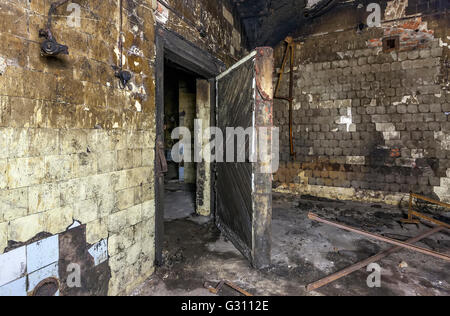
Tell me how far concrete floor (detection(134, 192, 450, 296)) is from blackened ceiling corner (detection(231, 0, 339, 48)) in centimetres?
400

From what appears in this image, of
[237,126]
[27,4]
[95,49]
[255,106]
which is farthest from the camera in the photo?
[237,126]

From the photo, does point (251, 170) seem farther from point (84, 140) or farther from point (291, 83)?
point (291, 83)

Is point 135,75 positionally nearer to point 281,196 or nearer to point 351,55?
point 281,196

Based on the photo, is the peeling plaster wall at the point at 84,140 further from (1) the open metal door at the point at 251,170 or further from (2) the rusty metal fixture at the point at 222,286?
(1) the open metal door at the point at 251,170

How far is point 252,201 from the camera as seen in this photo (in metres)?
2.68

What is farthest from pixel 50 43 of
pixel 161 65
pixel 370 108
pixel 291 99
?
pixel 370 108

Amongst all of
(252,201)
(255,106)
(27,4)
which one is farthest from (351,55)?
(27,4)

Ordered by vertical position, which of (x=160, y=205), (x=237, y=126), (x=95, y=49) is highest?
(x=95, y=49)

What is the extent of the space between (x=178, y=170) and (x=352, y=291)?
6376 mm

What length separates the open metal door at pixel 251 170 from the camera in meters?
2.58

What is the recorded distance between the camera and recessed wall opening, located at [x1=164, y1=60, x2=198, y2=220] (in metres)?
5.70

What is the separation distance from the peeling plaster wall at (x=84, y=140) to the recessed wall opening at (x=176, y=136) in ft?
8.75

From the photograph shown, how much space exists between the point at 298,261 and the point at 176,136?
240 inches

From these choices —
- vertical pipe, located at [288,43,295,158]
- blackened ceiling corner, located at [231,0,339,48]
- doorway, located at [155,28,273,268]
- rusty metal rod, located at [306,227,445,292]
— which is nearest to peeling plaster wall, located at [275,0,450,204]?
vertical pipe, located at [288,43,295,158]
